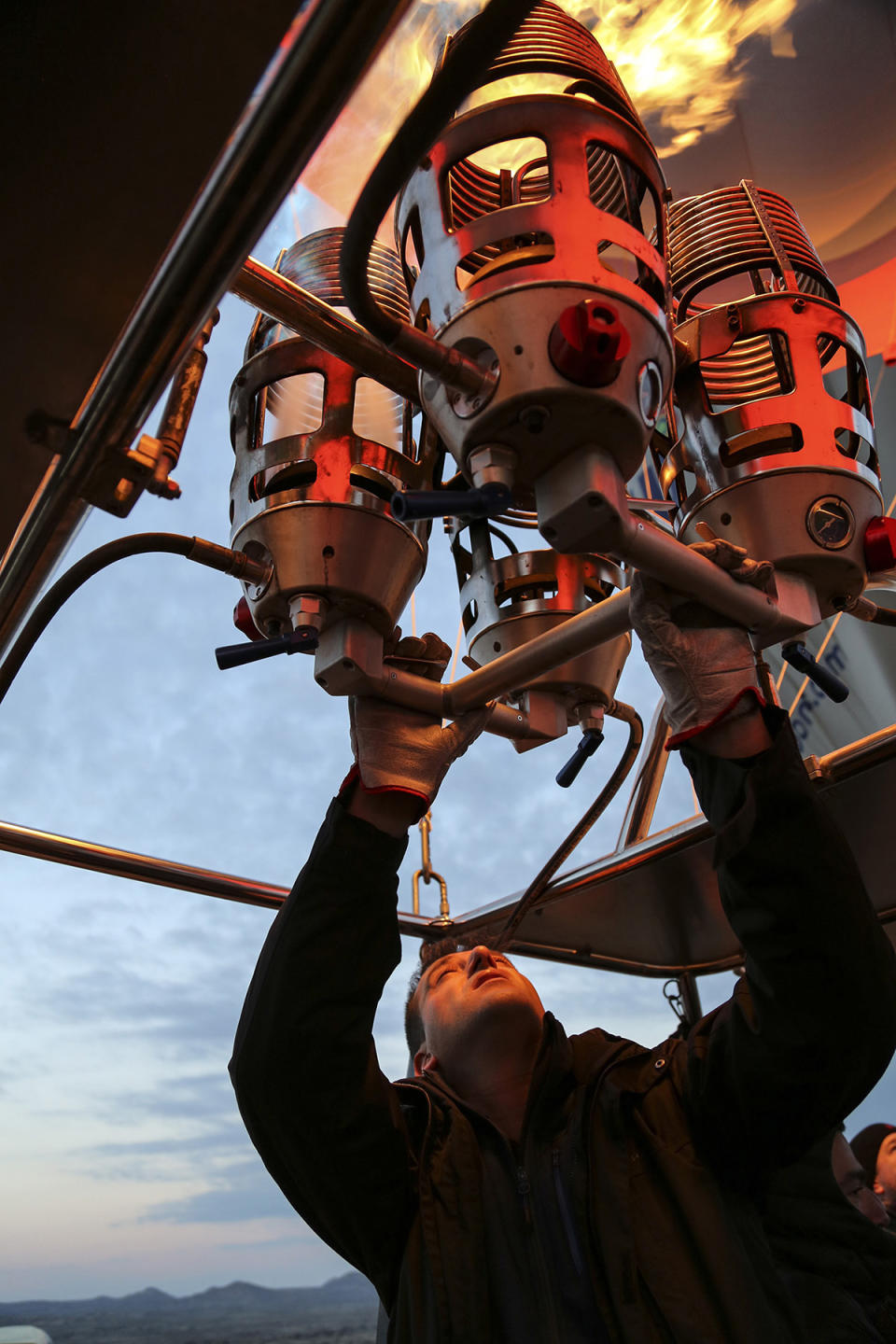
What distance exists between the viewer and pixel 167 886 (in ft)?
3.50

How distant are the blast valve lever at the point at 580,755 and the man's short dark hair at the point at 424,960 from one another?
0.40 meters

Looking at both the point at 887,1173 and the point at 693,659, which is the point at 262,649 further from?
the point at 887,1173

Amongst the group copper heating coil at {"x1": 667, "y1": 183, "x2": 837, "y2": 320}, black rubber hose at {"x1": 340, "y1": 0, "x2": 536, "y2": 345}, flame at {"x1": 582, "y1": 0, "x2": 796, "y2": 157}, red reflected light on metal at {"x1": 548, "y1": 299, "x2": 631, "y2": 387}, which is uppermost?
flame at {"x1": 582, "y1": 0, "x2": 796, "y2": 157}

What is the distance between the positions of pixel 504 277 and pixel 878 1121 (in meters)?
2.19

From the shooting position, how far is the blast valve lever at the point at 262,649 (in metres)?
0.70

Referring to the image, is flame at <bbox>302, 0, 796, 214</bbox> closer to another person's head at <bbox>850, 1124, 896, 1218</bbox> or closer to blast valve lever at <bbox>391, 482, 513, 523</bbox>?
blast valve lever at <bbox>391, 482, 513, 523</bbox>

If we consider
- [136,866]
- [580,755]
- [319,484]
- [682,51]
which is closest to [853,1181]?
[580,755]

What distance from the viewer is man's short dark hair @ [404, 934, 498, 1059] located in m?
1.27

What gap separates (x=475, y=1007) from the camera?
1.20 meters

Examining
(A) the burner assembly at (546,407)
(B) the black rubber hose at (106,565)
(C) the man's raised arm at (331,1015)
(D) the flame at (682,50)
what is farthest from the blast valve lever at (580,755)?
(D) the flame at (682,50)

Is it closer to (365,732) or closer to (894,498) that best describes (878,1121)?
(894,498)

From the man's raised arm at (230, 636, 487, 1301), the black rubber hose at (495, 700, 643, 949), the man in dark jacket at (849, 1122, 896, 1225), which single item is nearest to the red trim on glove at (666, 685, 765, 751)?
the black rubber hose at (495, 700, 643, 949)

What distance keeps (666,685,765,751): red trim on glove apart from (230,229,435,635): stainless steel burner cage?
26 cm

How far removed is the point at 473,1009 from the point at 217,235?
94cm
